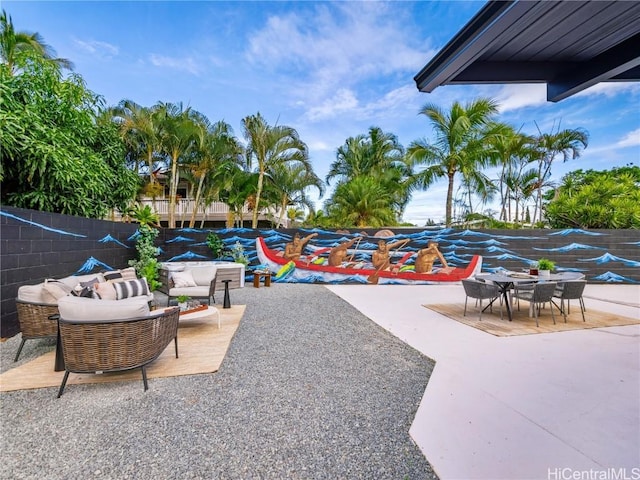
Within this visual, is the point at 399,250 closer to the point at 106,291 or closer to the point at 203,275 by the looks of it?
the point at 203,275

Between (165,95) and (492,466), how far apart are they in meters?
14.5

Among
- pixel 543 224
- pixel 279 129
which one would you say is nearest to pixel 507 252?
pixel 543 224

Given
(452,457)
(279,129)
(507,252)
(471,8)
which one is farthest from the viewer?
(279,129)

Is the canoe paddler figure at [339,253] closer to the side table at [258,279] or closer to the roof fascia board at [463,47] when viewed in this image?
the side table at [258,279]

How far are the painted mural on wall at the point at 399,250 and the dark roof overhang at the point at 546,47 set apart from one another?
27.9 feet

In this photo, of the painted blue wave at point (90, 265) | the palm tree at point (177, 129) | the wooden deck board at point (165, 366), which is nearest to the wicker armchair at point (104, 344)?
the wooden deck board at point (165, 366)

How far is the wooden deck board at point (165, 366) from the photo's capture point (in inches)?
126

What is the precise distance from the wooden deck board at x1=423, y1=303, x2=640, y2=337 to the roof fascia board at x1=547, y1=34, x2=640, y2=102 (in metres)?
4.10

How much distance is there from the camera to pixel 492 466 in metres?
2.02

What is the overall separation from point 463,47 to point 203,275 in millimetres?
6875

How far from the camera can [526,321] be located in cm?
555

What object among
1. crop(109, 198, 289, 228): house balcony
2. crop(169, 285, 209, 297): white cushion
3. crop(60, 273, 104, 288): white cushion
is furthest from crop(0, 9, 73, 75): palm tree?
crop(109, 198, 289, 228): house balcony

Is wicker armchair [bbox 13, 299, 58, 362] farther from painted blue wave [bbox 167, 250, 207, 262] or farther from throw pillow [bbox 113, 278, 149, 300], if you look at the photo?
painted blue wave [bbox 167, 250, 207, 262]

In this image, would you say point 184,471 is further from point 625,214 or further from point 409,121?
point 625,214
